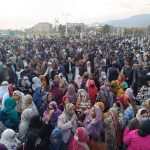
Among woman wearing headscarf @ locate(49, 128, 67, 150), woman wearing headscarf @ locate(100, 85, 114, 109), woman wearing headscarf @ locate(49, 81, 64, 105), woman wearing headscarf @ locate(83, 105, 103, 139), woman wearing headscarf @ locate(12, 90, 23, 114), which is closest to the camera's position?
woman wearing headscarf @ locate(49, 128, 67, 150)

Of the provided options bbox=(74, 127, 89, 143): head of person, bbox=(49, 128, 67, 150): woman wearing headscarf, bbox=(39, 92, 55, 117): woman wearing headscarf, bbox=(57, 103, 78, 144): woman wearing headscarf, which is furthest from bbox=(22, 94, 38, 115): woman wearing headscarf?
bbox=(74, 127, 89, 143): head of person

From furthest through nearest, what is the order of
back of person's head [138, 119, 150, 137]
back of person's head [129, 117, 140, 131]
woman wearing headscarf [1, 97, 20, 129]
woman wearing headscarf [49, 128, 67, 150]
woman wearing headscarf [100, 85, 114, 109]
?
1. woman wearing headscarf [100, 85, 114, 109]
2. woman wearing headscarf [1, 97, 20, 129]
3. back of person's head [129, 117, 140, 131]
4. woman wearing headscarf [49, 128, 67, 150]
5. back of person's head [138, 119, 150, 137]

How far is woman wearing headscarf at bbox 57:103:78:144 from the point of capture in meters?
5.98

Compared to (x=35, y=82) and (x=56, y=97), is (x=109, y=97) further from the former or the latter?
(x=35, y=82)

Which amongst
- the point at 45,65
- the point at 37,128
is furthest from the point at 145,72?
the point at 37,128

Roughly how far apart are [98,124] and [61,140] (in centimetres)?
69

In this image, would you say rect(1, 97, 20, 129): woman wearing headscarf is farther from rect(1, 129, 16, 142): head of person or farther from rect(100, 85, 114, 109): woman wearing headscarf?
rect(100, 85, 114, 109): woman wearing headscarf

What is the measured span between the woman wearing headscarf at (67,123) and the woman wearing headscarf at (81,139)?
1.38ft

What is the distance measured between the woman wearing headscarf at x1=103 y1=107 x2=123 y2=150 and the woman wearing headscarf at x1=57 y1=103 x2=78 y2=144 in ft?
1.70

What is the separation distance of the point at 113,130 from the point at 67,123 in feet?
2.47

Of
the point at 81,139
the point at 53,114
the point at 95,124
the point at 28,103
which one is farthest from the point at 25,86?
the point at 81,139

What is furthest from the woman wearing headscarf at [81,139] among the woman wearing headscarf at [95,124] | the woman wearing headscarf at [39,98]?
the woman wearing headscarf at [39,98]

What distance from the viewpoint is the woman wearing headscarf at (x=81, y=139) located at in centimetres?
542

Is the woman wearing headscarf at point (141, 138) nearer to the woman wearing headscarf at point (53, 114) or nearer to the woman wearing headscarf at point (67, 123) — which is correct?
the woman wearing headscarf at point (67, 123)
